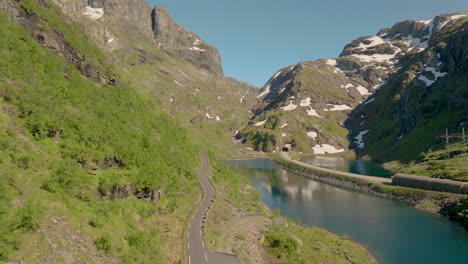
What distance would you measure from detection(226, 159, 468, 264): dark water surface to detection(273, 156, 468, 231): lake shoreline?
2970mm

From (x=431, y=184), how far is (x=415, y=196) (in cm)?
669

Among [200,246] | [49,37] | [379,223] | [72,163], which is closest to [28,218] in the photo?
[72,163]

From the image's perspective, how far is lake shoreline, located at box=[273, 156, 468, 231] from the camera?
73.2m

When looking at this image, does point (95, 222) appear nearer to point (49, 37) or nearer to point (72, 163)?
point (72, 163)

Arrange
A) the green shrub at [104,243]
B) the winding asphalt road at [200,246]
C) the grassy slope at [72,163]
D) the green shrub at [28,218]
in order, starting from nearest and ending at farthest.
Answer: the green shrub at [28,218] → the grassy slope at [72,163] → the green shrub at [104,243] → the winding asphalt road at [200,246]

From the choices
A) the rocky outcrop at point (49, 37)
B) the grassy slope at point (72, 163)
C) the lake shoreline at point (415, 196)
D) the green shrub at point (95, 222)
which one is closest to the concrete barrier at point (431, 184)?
the lake shoreline at point (415, 196)

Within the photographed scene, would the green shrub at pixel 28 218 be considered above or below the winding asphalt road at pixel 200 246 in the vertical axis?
above

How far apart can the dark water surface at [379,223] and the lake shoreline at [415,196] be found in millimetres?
2970

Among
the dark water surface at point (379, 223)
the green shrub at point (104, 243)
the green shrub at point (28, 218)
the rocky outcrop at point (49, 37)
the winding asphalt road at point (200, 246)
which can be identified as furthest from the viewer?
the dark water surface at point (379, 223)

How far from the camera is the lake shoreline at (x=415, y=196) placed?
73.2 meters

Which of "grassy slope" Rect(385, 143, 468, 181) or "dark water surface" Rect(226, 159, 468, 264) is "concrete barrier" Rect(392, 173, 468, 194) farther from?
"dark water surface" Rect(226, 159, 468, 264)

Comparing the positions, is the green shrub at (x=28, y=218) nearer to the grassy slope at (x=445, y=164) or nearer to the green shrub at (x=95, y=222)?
the green shrub at (x=95, y=222)

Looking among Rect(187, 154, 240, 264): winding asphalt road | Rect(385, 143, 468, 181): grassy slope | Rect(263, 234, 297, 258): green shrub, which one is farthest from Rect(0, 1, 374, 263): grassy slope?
Rect(385, 143, 468, 181): grassy slope

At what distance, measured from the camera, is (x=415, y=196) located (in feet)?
292
